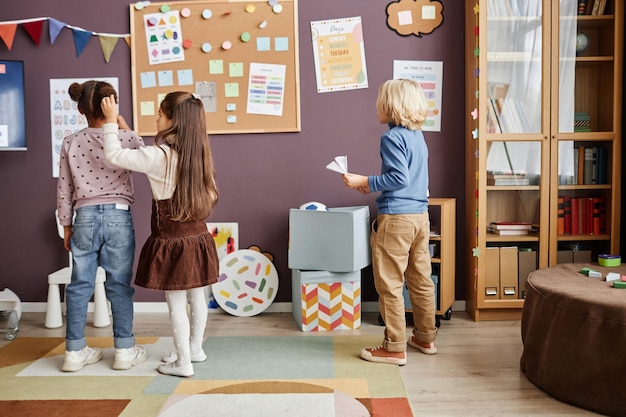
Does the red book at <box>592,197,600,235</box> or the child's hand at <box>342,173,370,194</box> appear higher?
the child's hand at <box>342,173,370,194</box>

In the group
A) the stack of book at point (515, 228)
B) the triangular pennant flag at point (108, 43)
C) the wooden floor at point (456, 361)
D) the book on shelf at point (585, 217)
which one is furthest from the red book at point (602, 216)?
the triangular pennant flag at point (108, 43)

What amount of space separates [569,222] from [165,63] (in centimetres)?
238

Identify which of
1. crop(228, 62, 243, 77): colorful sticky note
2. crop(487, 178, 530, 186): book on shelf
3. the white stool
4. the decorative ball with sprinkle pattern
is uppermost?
crop(228, 62, 243, 77): colorful sticky note

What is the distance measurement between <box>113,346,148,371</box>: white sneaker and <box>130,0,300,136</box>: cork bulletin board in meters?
1.39

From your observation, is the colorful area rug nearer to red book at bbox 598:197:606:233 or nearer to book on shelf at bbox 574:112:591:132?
red book at bbox 598:197:606:233

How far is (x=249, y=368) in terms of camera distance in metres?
2.68

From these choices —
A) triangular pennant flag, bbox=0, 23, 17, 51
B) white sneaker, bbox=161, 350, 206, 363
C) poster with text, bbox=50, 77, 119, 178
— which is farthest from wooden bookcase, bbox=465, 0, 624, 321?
triangular pennant flag, bbox=0, 23, 17, 51

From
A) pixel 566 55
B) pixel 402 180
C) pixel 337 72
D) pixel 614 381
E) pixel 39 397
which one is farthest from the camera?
pixel 337 72

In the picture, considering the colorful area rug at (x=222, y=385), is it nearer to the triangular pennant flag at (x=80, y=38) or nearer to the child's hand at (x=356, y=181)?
the child's hand at (x=356, y=181)

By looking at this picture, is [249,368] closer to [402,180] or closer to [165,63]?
[402,180]

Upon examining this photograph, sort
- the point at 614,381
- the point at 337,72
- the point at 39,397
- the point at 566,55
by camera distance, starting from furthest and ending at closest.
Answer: the point at 337,72 → the point at 566,55 → the point at 39,397 → the point at 614,381

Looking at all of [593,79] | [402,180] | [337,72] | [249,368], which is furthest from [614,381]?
[337,72]

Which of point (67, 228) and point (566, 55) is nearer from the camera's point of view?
point (67, 228)

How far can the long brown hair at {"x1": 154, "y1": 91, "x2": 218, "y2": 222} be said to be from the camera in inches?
97.7
